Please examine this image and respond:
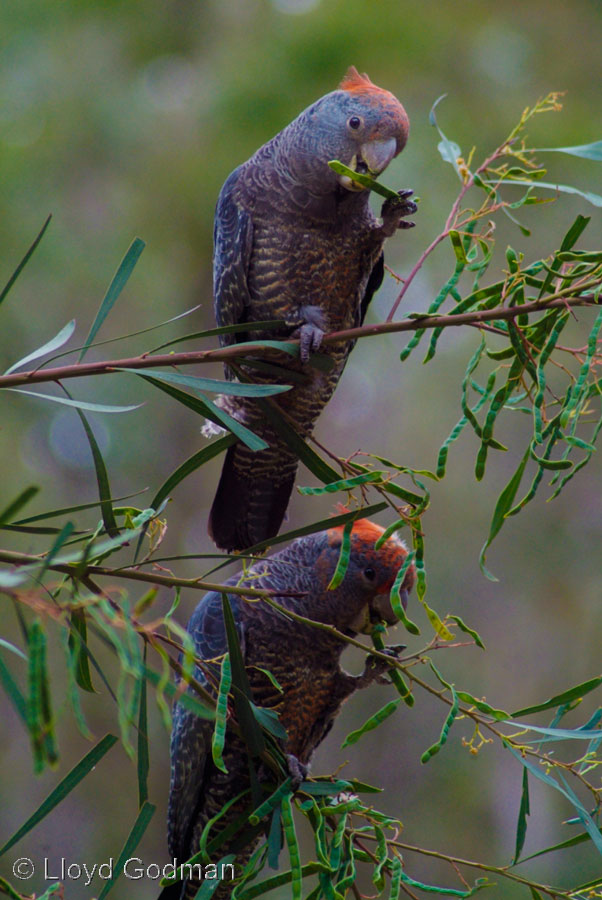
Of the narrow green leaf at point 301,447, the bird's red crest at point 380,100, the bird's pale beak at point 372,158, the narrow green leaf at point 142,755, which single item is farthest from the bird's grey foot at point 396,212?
the narrow green leaf at point 142,755

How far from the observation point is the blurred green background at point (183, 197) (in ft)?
14.2

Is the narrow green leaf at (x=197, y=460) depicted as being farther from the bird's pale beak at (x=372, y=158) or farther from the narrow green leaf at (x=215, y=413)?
the bird's pale beak at (x=372, y=158)

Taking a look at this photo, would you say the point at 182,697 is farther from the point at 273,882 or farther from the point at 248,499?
the point at 248,499

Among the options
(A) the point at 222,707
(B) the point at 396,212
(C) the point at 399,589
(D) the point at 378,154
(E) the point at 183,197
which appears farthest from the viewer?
(E) the point at 183,197

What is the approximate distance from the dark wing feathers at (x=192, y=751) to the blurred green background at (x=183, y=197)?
2375 millimetres

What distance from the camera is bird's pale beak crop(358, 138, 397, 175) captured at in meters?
1.79

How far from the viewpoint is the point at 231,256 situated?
1.93 meters

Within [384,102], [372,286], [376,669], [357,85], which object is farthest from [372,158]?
[376,669]

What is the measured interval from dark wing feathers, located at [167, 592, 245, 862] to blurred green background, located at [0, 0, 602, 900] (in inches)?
93.5

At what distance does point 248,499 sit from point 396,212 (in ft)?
2.57

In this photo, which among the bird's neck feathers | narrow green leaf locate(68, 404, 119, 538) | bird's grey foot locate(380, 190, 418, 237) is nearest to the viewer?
narrow green leaf locate(68, 404, 119, 538)

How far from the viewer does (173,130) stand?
468 centimetres

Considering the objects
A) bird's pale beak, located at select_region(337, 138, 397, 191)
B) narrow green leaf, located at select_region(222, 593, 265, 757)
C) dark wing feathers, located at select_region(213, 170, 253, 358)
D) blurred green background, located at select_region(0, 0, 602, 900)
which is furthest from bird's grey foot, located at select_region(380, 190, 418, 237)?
blurred green background, located at select_region(0, 0, 602, 900)

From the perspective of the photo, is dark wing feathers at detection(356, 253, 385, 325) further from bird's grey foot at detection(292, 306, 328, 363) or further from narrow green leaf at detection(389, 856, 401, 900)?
narrow green leaf at detection(389, 856, 401, 900)
